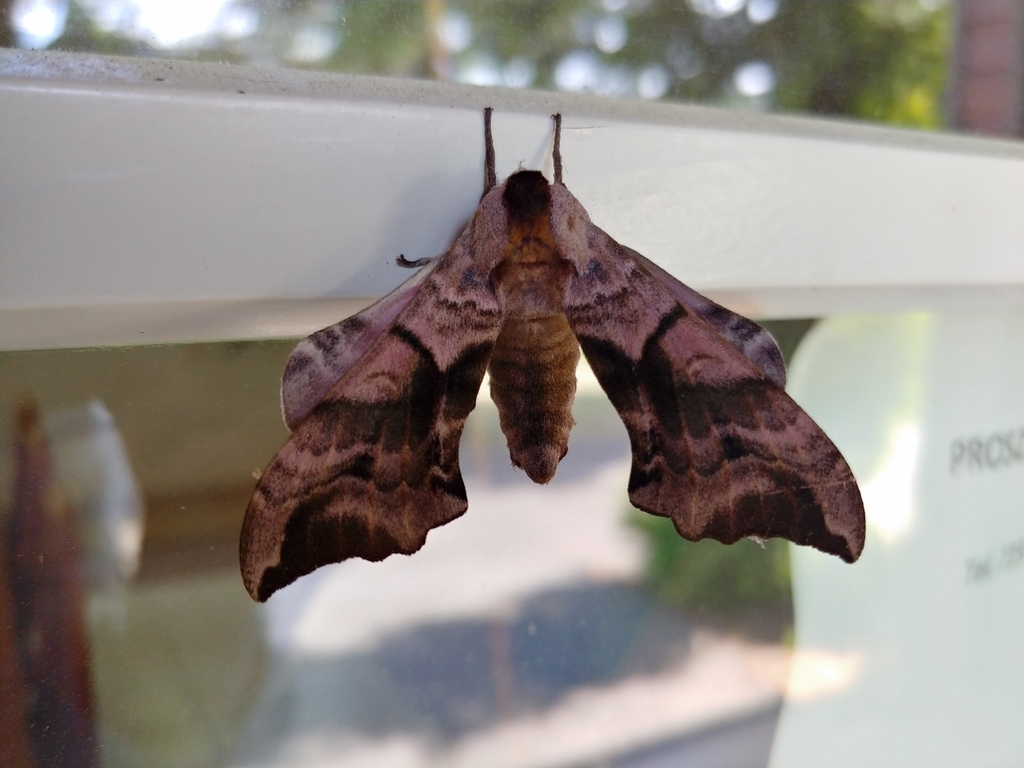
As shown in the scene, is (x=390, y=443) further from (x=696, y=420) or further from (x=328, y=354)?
(x=696, y=420)

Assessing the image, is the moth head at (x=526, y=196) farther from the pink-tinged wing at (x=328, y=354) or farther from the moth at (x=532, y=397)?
the pink-tinged wing at (x=328, y=354)

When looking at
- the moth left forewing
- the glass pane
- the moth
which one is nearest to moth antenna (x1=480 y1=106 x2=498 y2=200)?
the moth

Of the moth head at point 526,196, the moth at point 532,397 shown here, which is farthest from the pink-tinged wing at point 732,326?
the moth head at point 526,196

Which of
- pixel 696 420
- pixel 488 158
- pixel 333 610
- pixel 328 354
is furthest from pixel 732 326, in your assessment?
pixel 333 610

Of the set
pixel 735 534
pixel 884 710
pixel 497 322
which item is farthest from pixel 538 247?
pixel 884 710

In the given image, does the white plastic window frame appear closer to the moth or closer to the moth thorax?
the moth

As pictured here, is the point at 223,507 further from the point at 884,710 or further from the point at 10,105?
the point at 884,710
